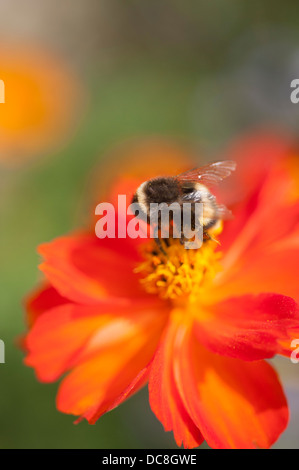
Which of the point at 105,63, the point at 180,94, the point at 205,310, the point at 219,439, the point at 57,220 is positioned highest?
the point at 105,63

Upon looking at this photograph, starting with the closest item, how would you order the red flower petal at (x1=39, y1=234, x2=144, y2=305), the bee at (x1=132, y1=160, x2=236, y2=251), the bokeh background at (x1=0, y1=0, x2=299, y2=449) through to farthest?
the bee at (x1=132, y1=160, x2=236, y2=251) → the red flower petal at (x1=39, y1=234, x2=144, y2=305) → the bokeh background at (x1=0, y1=0, x2=299, y2=449)

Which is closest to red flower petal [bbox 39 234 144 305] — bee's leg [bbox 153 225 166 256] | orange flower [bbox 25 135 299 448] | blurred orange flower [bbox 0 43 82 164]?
orange flower [bbox 25 135 299 448]

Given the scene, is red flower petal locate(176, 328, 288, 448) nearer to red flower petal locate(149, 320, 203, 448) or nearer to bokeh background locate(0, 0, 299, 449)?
red flower petal locate(149, 320, 203, 448)

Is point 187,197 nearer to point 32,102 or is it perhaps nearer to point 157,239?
point 157,239

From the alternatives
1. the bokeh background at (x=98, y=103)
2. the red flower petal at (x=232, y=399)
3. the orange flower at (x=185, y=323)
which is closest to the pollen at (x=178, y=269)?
the orange flower at (x=185, y=323)

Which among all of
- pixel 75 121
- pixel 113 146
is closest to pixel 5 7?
pixel 75 121

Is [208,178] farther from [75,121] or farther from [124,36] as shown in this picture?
[124,36]

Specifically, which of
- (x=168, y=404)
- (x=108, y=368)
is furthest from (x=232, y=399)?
(x=108, y=368)
